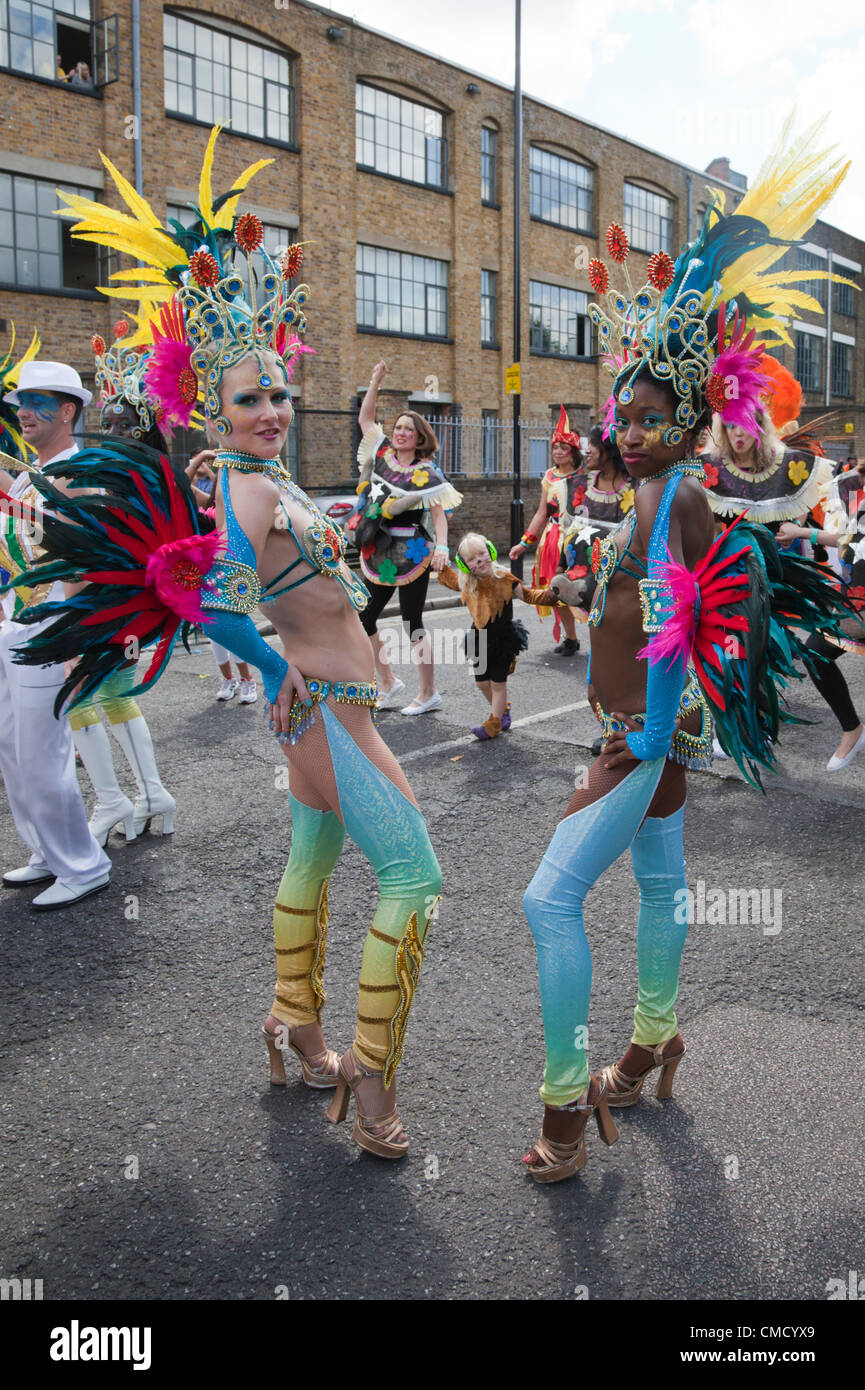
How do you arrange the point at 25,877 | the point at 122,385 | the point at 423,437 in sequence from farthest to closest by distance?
the point at 423,437, the point at 122,385, the point at 25,877

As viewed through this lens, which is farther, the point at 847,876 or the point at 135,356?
the point at 135,356

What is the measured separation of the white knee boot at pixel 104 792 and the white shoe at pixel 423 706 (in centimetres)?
287

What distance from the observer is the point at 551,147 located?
27797mm

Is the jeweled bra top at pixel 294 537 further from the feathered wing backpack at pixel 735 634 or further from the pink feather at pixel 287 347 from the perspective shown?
the feathered wing backpack at pixel 735 634

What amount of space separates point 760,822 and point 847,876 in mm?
772

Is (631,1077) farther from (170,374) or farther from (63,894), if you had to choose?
(63,894)

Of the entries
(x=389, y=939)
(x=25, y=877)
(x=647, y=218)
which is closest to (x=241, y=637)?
(x=389, y=939)

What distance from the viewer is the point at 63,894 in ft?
15.1

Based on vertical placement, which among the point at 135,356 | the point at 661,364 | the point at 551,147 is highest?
the point at 551,147

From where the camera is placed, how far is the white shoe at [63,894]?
4551 mm

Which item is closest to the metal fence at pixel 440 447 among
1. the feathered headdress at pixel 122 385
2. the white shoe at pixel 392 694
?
the white shoe at pixel 392 694

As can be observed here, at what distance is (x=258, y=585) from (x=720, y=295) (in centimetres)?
152
